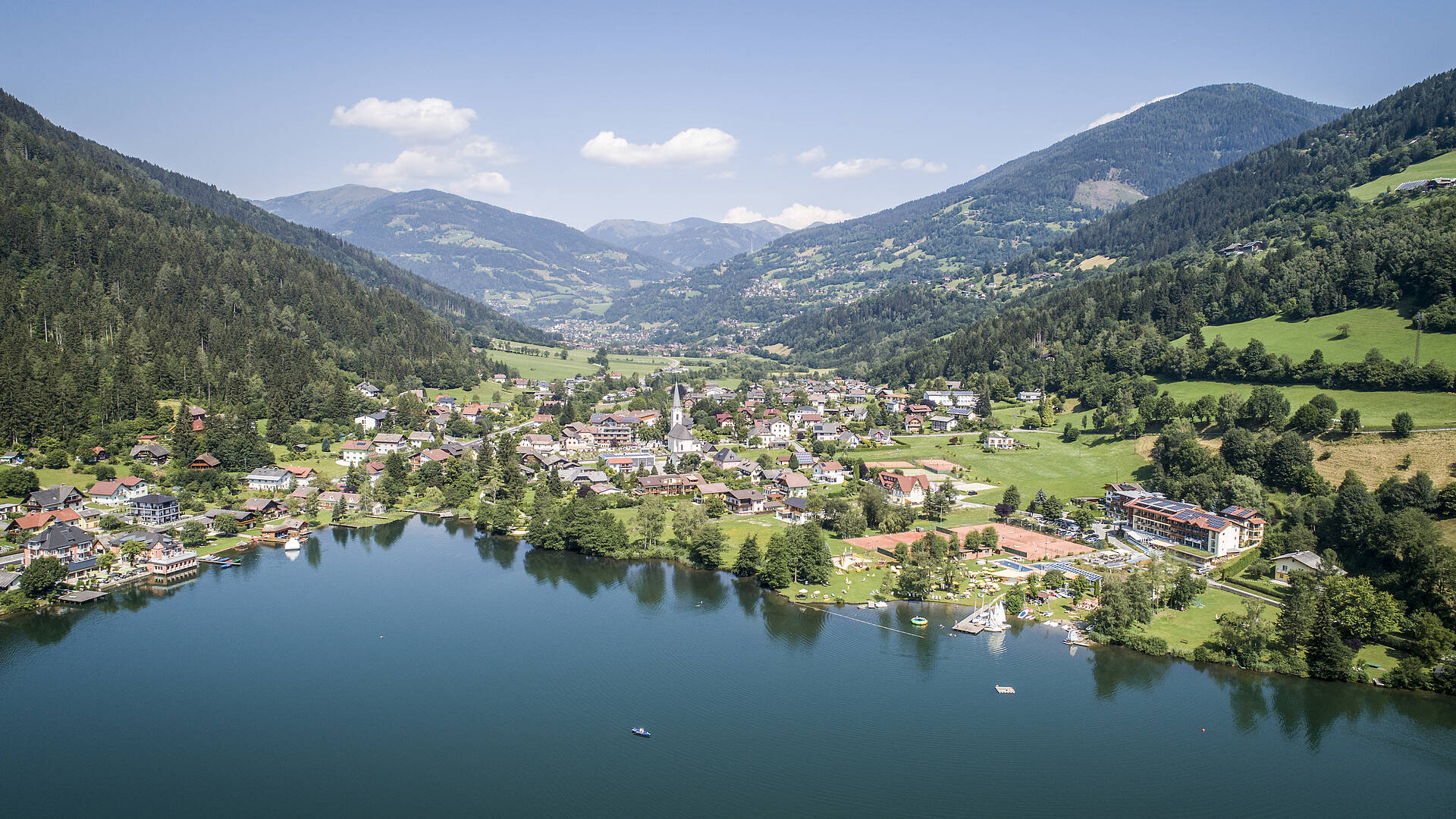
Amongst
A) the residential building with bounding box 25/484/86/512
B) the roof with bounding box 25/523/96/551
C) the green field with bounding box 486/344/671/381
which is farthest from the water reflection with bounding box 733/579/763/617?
the green field with bounding box 486/344/671/381

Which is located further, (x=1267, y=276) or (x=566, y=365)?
(x=566, y=365)

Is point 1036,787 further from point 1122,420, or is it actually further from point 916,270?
point 916,270

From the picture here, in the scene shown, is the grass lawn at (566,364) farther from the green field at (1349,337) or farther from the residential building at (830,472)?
the green field at (1349,337)

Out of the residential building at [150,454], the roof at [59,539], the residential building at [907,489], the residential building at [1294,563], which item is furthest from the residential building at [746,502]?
the residential building at [150,454]

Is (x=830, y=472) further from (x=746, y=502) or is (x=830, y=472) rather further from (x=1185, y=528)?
(x=1185, y=528)

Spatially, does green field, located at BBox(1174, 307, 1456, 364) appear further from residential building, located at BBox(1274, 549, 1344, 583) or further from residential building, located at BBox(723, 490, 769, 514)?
residential building, located at BBox(723, 490, 769, 514)

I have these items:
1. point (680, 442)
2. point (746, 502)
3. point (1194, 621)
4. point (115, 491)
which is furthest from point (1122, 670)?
point (115, 491)
